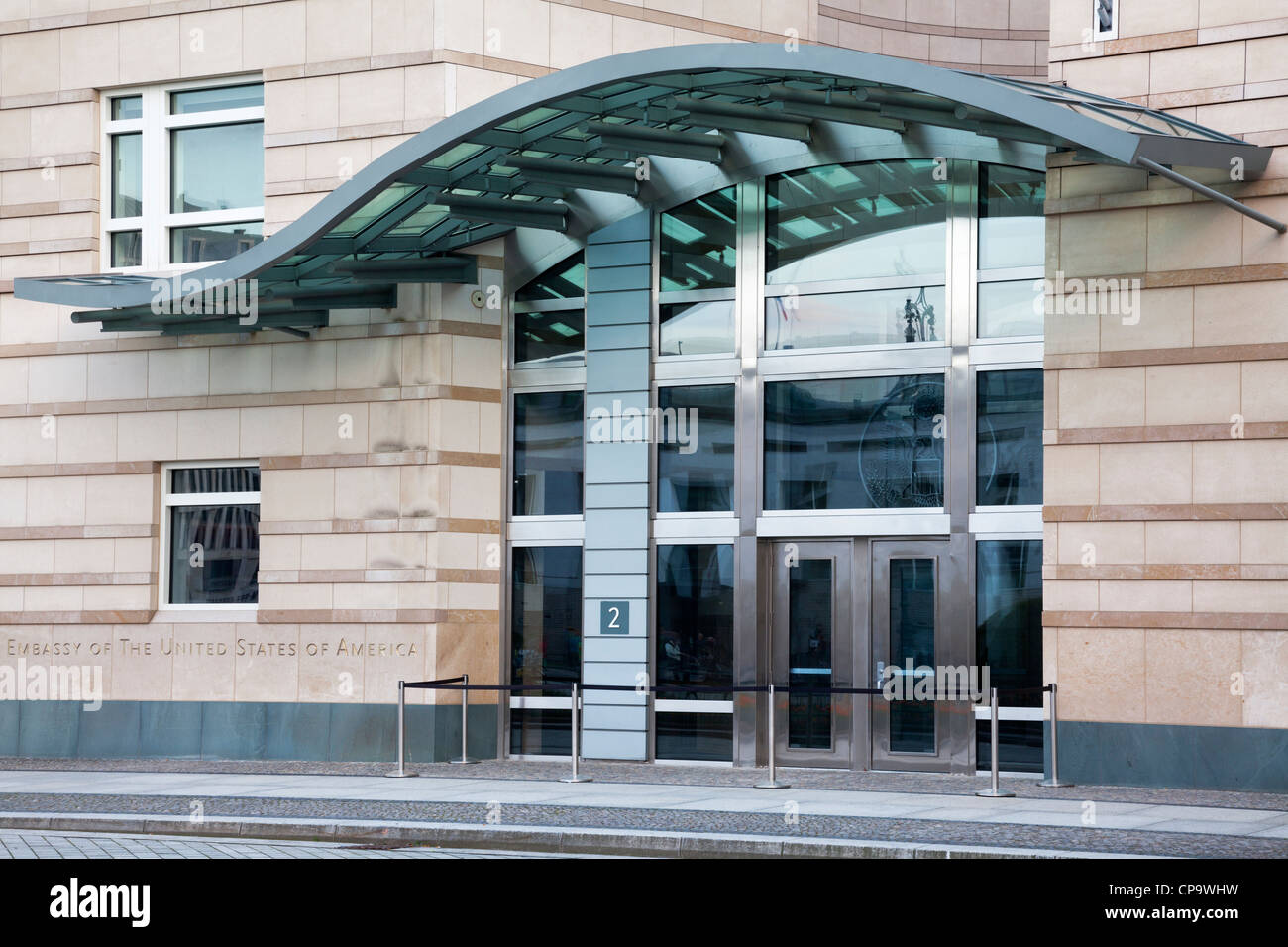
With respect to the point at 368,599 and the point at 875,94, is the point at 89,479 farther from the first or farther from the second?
the point at 875,94

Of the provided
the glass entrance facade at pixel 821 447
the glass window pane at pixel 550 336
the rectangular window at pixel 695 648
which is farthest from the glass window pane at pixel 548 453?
the rectangular window at pixel 695 648

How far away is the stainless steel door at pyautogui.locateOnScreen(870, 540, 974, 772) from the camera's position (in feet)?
54.5

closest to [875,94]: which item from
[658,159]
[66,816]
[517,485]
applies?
[658,159]

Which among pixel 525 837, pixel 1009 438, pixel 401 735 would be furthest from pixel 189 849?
pixel 1009 438

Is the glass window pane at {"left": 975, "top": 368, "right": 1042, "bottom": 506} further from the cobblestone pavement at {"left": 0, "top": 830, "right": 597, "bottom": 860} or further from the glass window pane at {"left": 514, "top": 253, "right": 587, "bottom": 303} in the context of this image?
the cobblestone pavement at {"left": 0, "top": 830, "right": 597, "bottom": 860}

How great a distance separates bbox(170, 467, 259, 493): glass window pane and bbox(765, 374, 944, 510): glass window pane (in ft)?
19.1

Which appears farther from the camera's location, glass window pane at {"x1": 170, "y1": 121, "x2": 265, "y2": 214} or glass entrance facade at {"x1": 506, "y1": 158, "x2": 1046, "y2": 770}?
glass window pane at {"x1": 170, "y1": 121, "x2": 265, "y2": 214}

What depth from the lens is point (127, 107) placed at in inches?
774

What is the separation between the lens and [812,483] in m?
17.5

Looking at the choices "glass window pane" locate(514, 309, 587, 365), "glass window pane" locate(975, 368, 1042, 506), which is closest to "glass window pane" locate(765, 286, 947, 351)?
"glass window pane" locate(975, 368, 1042, 506)

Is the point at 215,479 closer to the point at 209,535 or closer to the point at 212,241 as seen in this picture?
the point at 209,535

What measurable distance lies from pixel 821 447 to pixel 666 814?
5.45 metres

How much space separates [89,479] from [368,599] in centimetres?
381

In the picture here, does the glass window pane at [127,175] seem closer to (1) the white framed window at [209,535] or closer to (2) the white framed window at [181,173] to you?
(2) the white framed window at [181,173]
